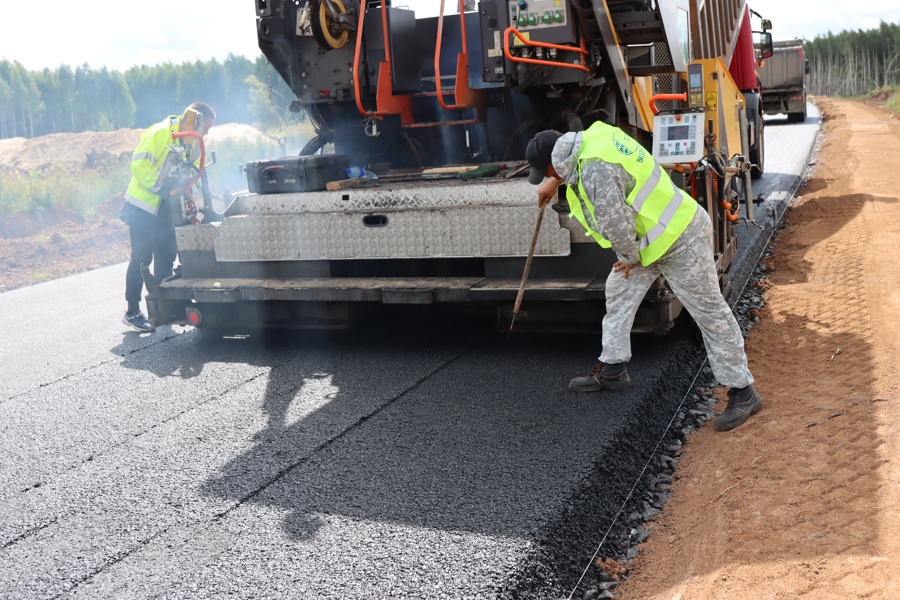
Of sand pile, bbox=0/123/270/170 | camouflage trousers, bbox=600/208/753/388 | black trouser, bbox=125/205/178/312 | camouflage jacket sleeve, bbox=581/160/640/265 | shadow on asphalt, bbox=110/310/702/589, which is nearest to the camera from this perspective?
shadow on asphalt, bbox=110/310/702/589

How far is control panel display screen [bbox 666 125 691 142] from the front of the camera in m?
5.61

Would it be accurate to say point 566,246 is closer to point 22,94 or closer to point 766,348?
point 766,348

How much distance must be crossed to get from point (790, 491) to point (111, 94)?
2725 inches

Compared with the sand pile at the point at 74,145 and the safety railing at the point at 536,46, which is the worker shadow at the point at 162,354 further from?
the sand pile at the point at 74,145

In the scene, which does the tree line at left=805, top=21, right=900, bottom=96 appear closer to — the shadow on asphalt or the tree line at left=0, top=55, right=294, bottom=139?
the tree line at left=0, top=55, right=294, bottom=139

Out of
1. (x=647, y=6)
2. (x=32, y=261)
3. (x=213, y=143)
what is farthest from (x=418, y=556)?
(x=213, y=143)

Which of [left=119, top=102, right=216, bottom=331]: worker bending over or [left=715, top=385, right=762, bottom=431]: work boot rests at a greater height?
[left=119, top=102, right=216, bottom=331]: worker bending over

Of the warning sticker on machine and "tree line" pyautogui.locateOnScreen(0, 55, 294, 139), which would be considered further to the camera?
"tree line" pyautogui.locateOnScreen(0, 55, 294, 139)

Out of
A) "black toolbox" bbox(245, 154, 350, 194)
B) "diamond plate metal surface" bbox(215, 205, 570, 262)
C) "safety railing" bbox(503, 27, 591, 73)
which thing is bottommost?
"diamond plate metal surface" bbox(215, 205, 570, 262)

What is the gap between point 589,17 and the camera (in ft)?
17.7

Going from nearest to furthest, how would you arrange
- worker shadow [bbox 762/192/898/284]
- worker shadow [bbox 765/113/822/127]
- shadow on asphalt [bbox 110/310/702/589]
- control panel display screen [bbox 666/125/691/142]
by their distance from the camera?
shadow on asphalt [bbox 110/310/702/589]
control panel display screen [bbox 666/125/691/142]
worker shadow [bbox 762/192/898/284]
worker shadow [bbox 765/113/822/127]

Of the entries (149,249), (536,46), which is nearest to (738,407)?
(536,46)

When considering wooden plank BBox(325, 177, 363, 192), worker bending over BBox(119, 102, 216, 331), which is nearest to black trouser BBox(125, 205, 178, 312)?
worker bending over BBox(119, 102, 216, 331)

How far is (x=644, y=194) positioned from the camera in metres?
4.09
